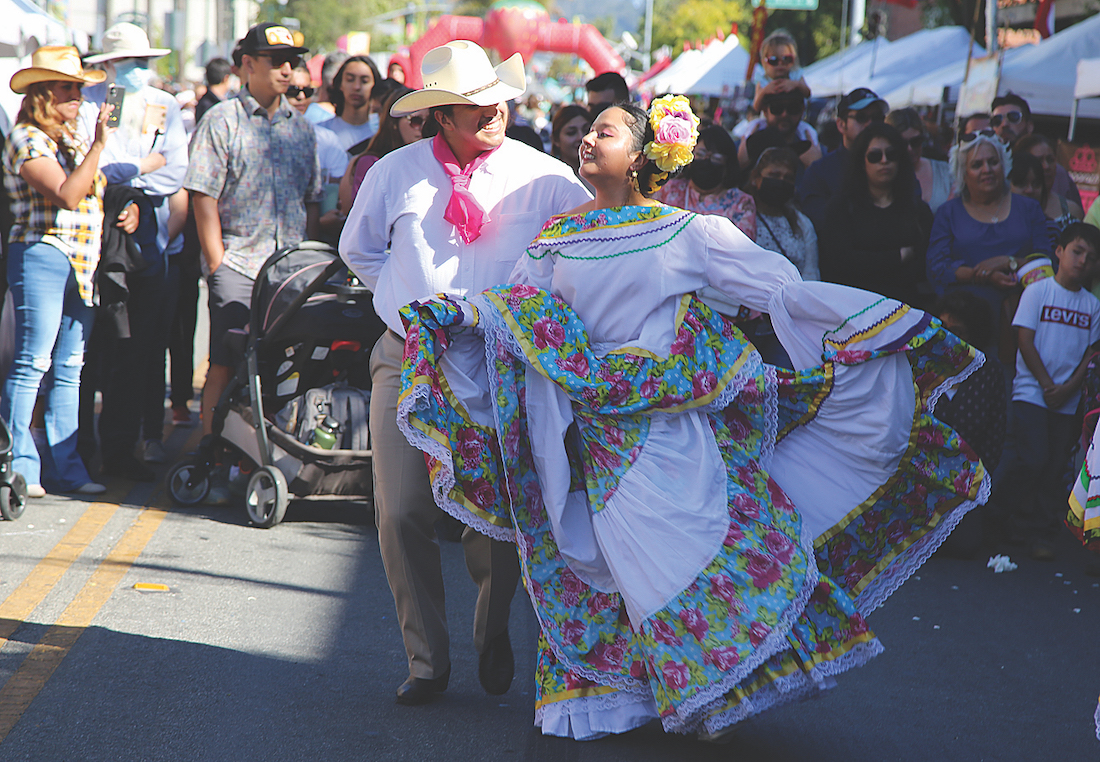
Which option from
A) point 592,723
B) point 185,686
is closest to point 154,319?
point 185,686

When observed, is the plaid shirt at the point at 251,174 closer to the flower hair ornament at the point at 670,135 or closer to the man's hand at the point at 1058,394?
the flower hair ornament at the point at 670,135

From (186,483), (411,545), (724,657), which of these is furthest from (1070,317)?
(186,483)

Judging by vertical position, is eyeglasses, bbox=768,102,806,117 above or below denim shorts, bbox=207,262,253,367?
above

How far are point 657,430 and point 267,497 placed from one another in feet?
10.2

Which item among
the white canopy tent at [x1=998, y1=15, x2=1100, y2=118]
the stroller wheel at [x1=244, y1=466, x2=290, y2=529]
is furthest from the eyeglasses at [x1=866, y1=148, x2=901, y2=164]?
the white canopy tent at [x1=998, y1=15, x2=1100, y2=118]

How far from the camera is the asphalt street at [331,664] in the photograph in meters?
3.81

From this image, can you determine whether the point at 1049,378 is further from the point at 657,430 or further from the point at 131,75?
the point at 131,75

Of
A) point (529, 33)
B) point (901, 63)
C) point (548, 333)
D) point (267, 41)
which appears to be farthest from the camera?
point (529, 33)

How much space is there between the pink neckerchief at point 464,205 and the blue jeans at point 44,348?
9.61 ft

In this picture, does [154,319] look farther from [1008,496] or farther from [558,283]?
[1008,496]

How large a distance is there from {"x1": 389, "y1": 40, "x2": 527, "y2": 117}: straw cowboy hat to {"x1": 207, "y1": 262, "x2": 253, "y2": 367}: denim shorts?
9.62 ft

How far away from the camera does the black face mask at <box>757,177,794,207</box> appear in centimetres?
702

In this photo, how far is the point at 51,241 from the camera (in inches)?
246

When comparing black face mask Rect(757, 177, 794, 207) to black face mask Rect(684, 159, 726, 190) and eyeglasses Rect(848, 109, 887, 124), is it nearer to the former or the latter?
black face mask Rect(684, 159, 726, 190)
